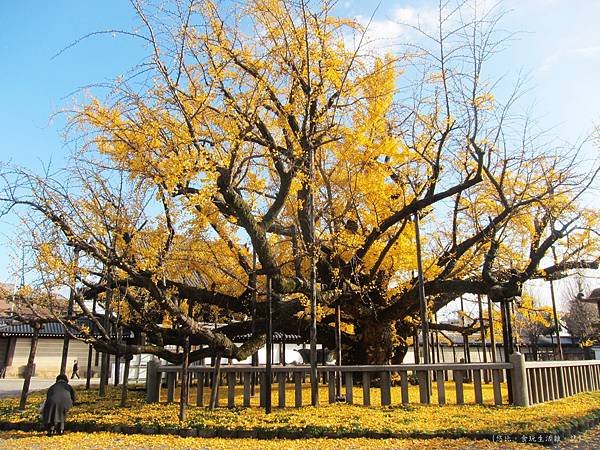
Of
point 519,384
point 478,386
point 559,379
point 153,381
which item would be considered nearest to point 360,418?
point 478,386

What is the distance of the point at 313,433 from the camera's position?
6879 mm

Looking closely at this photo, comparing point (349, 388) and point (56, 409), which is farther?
point (349, 388)

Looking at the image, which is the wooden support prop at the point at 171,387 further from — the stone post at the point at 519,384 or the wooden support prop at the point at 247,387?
the stone post at the point at 519,384

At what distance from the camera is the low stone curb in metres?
6.34

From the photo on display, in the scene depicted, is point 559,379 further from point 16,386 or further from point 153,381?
point 16,386

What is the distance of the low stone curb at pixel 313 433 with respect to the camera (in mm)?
6340

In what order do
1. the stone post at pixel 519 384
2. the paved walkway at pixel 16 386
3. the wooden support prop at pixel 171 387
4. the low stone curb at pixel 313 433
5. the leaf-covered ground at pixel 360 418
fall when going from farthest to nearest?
the paved walkway at pixel 16 386 → the wooden support prop at pixel 171 387 → the stone post at pixel 519 384 → the leaf-covered ground at pixel 360 418 → the low stone curb at pixel 313 433

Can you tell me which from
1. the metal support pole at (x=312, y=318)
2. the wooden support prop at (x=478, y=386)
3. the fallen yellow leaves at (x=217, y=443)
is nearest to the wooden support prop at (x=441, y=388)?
the wooden support prop at (x=478, y=386)

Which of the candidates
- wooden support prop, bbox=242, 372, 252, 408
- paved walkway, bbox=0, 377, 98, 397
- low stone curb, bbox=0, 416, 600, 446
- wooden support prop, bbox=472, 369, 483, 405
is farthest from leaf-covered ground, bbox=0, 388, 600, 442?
paved walkway, bbox=0, 377, 98, 397

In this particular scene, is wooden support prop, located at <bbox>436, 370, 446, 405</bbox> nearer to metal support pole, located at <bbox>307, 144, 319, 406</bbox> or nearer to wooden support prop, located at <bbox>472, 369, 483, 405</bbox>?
wooden support prop, located at <bbox>472, 369, 483, 405</bbox>

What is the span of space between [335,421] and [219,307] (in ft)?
22.0

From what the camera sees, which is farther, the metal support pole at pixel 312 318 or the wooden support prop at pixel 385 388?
the wooden support prop at pixel 385 388

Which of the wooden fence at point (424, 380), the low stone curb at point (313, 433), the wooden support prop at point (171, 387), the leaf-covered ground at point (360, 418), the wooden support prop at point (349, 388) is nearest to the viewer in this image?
the low stone curb at point (313, 433)

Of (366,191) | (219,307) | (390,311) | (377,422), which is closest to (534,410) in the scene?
(377,422)
